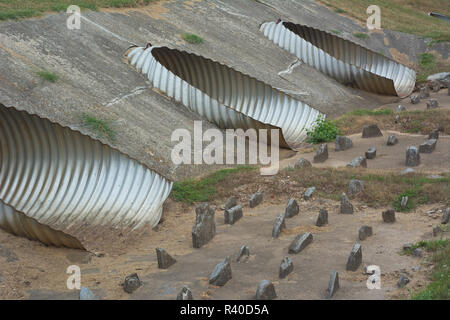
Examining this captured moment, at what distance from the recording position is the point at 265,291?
24.4 ft

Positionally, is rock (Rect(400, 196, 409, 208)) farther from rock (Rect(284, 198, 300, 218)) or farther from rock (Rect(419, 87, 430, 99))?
rock (Rect(419, 87, 430, 99))

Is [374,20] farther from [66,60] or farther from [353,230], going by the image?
[353,230]

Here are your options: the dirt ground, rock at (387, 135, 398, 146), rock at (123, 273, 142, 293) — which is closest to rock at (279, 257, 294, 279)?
the dirt ground

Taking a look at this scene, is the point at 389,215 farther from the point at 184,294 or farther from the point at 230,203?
the point at 184,294

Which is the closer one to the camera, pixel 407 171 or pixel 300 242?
pixel 300 242

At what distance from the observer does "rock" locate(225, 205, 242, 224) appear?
36.0ft

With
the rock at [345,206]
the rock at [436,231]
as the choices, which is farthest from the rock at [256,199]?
the rock at [436,231]

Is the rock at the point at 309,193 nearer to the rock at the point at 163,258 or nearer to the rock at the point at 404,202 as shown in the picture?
the rock at the point at 404,202

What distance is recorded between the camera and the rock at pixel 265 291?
7.44m

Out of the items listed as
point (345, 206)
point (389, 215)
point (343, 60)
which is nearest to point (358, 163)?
point (345, 206)

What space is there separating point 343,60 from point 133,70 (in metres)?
10.2

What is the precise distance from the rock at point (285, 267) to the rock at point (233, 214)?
8.87 ft

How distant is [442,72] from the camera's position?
2409 cm
